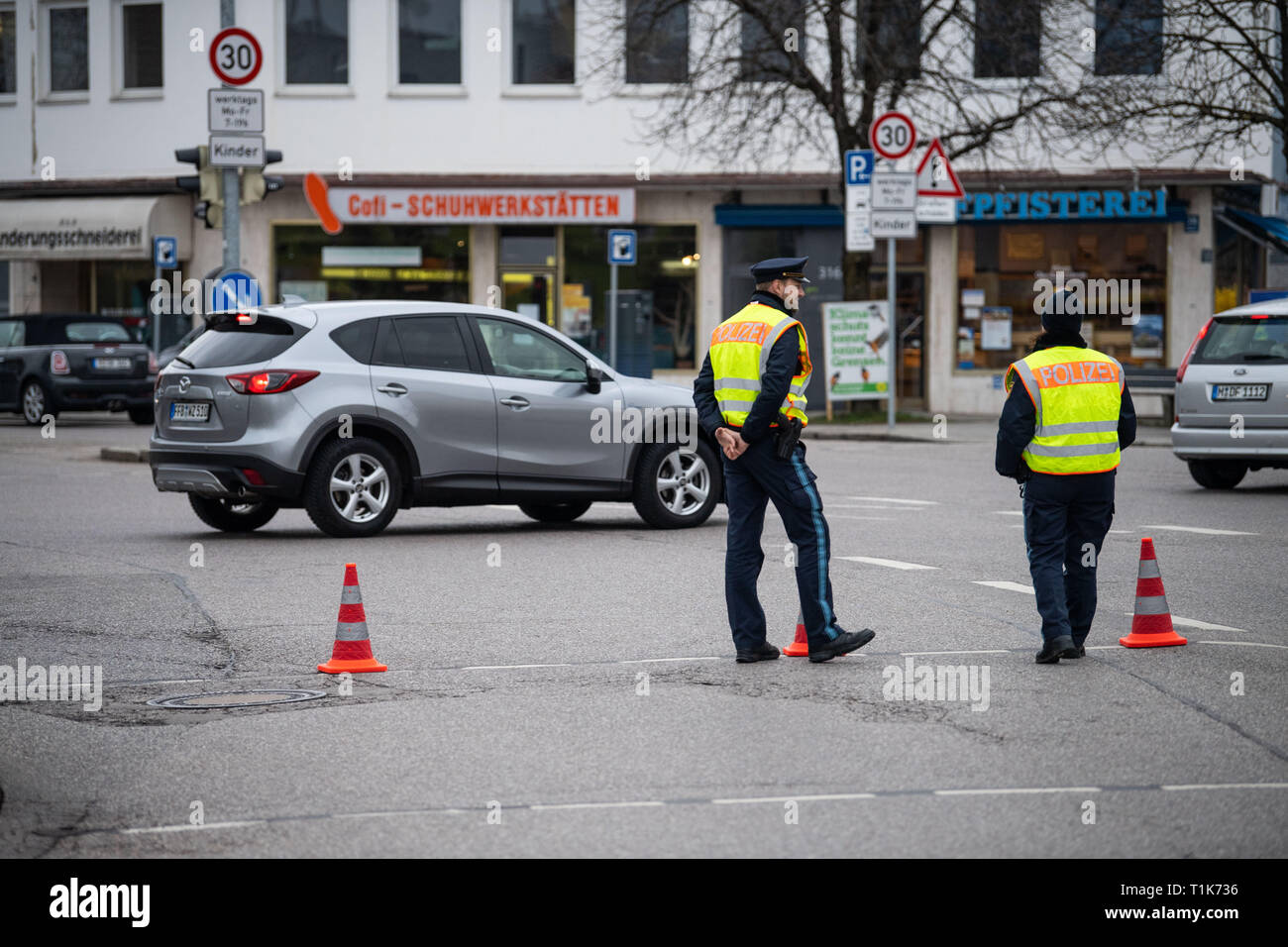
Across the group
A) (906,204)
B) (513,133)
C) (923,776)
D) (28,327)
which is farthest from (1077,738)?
(513,133)

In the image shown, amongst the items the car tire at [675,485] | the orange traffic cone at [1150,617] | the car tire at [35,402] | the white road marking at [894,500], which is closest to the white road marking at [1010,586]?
the orange traffic cone at [1150,617]

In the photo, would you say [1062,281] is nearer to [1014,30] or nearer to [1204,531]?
[1014,30]

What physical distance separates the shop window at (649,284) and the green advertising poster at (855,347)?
5.50 m

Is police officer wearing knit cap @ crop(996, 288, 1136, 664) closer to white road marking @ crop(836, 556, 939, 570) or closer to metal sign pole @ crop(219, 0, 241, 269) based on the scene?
white road marking @ crop(836, 556, 939, 570)

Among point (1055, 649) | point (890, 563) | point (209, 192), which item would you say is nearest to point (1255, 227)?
point (209, 192)

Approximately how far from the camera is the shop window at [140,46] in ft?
117

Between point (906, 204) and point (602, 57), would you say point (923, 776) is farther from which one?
point (602, 57)

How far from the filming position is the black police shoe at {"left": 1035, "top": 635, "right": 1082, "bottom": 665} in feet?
27.9

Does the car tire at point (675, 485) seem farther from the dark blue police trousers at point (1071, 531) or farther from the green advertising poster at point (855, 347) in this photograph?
the green advertising poster at point (855, 347)

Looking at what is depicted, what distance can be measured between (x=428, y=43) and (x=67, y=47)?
720 cm

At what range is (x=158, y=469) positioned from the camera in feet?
45.8

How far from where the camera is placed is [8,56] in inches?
1451

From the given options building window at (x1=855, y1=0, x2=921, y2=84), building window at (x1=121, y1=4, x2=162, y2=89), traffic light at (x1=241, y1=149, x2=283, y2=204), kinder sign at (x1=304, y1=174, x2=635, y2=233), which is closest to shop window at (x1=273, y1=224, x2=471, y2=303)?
kinder sign at (x1=304, y1=174, x2=635, y2=233)
